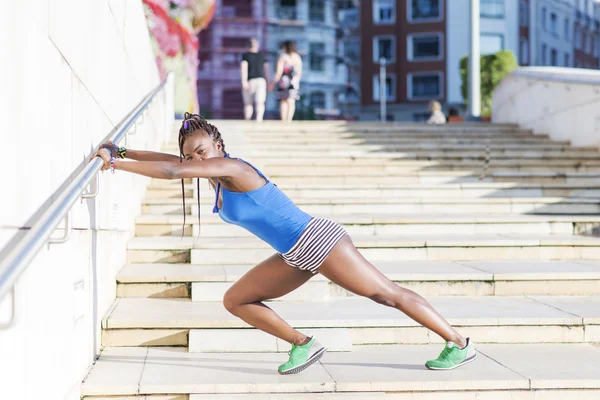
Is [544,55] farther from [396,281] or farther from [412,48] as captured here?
[396,281]

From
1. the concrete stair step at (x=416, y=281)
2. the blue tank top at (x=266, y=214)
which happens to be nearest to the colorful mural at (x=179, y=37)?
the concrete stair step at (x=416, y=281)

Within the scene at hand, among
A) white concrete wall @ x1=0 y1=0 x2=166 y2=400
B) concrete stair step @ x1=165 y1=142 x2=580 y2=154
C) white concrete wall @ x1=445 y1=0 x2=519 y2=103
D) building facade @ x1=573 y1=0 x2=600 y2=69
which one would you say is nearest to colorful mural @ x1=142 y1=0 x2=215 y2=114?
concrete stair step @ x1=165 y1=142 x2=580 y2=154

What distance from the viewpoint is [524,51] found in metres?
55.6

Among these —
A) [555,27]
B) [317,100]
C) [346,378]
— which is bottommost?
[346,378]

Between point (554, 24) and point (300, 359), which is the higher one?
point (554, 24)

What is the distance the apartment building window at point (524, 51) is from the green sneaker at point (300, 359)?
53393 millimetres

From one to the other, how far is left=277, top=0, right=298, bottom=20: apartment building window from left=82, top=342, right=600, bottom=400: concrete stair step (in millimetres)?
55215

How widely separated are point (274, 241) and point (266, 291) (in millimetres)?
356

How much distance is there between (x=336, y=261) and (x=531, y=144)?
8.75 metres

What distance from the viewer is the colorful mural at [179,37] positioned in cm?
1590

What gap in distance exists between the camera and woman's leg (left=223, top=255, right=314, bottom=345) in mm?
4523

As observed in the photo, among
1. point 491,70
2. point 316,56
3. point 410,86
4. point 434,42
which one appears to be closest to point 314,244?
point 491,70

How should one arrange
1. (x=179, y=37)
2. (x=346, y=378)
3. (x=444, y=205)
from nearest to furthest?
(x=346, y=378) < (x=444, y=205) < (x=179, y=37)

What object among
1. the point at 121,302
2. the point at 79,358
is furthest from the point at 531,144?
the point at 79,358
